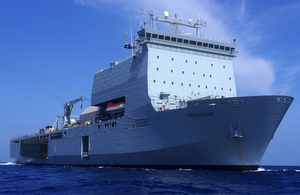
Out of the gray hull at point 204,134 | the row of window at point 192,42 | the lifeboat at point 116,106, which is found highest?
the row of window at point 192,42

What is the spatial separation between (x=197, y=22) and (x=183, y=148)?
12.7 meters

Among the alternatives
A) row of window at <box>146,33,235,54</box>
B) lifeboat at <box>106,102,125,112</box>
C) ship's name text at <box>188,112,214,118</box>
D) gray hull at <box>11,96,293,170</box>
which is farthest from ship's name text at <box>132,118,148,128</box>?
row of window at <box>146,33,235,54</box>

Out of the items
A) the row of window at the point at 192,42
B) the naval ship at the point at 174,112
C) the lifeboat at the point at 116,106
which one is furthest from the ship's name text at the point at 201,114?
the row of window at the point at 192,42

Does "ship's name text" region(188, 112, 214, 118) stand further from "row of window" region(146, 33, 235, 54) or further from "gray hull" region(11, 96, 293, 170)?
"row of window" region(146, 33, 235, 54)

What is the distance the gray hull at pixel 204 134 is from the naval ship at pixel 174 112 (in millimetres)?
60

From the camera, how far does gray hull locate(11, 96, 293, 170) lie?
1842 centimetres

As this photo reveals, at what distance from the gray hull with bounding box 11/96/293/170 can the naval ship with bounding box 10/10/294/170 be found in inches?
2.4

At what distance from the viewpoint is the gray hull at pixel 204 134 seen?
18422mm

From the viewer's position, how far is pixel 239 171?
1938 cm

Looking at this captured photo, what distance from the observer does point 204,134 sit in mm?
19156

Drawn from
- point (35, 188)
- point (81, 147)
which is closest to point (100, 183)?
point (35, 188)

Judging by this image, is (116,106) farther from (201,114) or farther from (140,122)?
(201,114)

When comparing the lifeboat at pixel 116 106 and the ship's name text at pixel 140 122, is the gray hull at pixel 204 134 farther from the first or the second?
the lifeboat at pixel 116 106

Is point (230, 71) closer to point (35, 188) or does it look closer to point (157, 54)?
point (157, 54)
